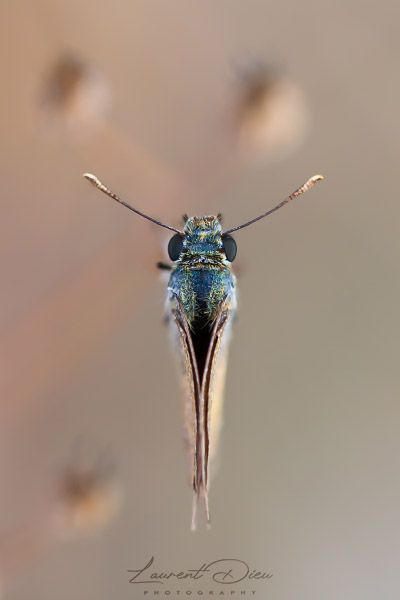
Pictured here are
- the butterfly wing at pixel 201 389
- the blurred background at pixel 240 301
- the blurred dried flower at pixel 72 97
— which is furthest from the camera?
the blurred background at pixel 240 301

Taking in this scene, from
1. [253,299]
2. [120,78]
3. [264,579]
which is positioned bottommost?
[264,579]

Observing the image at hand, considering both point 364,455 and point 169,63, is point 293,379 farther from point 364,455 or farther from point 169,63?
point 169,63

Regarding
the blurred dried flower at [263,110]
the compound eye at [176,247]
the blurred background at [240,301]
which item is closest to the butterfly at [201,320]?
the compound eye at [176,247]

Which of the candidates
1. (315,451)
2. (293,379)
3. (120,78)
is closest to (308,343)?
(293,379)

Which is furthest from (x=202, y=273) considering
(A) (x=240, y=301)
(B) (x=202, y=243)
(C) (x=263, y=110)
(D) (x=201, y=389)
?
(A) (x=240, y=301)

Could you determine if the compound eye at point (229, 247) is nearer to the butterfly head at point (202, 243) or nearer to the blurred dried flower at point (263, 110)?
the butterfly head at point (202, 243)

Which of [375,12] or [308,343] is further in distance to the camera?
[308,343]

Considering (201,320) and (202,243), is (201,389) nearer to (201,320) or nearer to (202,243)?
(201,320)
